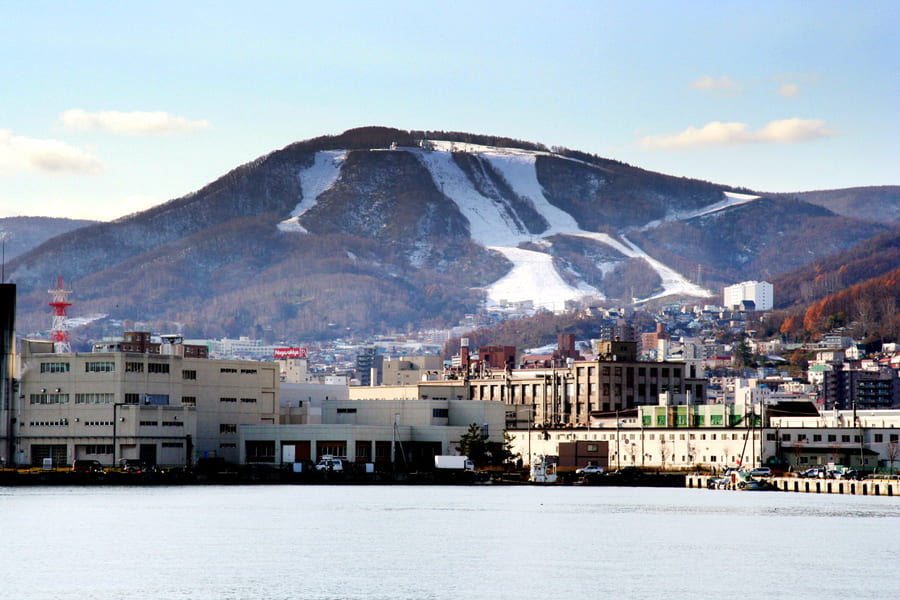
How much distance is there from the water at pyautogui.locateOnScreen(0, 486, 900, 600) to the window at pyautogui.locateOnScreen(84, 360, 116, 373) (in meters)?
32.2

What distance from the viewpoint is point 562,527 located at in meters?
107

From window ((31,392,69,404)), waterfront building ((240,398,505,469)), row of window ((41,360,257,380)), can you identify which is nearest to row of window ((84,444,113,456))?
window ((31,392,69,404))

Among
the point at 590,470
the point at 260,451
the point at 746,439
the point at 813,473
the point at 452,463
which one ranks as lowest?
the point at 813,473

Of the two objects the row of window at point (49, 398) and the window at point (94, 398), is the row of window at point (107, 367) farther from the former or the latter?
the row of window at point (49, 398)

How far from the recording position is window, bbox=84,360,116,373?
17262 centimetres

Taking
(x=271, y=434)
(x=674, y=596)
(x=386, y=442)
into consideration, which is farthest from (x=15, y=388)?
(x=674, y=596)

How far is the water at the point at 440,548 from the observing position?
74062 millimetres

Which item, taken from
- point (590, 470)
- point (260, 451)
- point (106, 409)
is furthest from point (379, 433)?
point (106, 409)

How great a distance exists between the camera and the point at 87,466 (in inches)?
6619

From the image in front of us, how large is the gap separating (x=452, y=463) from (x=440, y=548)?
9179 cm

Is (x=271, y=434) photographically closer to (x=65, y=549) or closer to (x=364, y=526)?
(x=364, y=526)

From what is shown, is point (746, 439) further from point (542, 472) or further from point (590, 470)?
point (542, 472)

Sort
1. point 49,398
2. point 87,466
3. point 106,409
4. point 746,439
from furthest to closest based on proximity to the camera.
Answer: point 746,439 → point 49,398 → point 106,409 → point 87,466

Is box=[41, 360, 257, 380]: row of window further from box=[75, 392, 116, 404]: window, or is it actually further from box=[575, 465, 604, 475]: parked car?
box=[575, 465, 604, 475]: parked car
